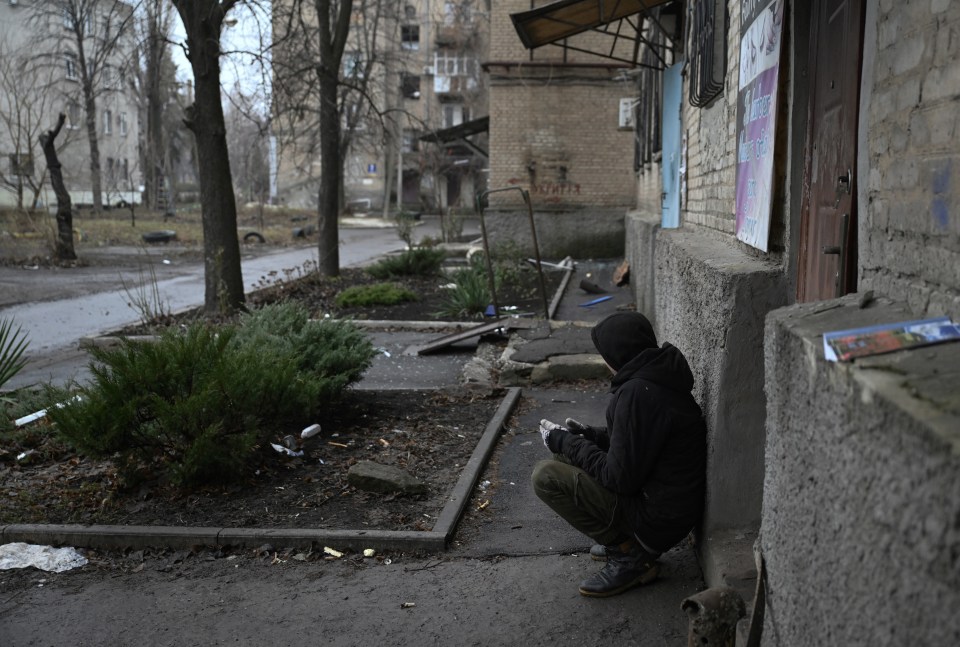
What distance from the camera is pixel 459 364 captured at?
361 inches

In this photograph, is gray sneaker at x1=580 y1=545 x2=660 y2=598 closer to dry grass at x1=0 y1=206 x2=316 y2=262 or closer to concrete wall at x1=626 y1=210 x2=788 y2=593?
concrete wall at x1=626 y1=210 x2=788 y2=593

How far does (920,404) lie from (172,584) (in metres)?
3.51

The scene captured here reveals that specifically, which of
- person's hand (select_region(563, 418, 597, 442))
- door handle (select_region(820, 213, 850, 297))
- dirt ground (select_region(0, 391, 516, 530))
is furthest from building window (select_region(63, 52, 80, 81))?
door handle (select_region(820, 213, 850, 297))

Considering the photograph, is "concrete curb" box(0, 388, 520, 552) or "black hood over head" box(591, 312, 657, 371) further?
"concrete curb" box(0, 388, 520, 552)

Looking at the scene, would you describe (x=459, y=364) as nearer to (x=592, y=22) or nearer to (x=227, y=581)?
(x=592, y=22)

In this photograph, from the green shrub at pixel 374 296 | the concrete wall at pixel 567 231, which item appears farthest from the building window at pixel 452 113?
the green shrub at pixel 374 296

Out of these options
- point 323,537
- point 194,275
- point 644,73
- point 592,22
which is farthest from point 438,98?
point 323,537

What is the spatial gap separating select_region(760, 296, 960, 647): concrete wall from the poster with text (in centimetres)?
158

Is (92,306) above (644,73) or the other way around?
the other way around

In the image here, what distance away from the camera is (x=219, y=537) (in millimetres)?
4449

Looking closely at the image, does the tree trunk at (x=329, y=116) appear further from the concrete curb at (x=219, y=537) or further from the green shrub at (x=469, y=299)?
the concrete curb at (x=219, y=537)

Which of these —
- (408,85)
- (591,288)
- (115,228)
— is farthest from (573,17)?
(115,228)

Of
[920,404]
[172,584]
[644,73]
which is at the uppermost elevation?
[644,73]

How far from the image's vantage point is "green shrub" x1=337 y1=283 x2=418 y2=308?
13.3 metres
